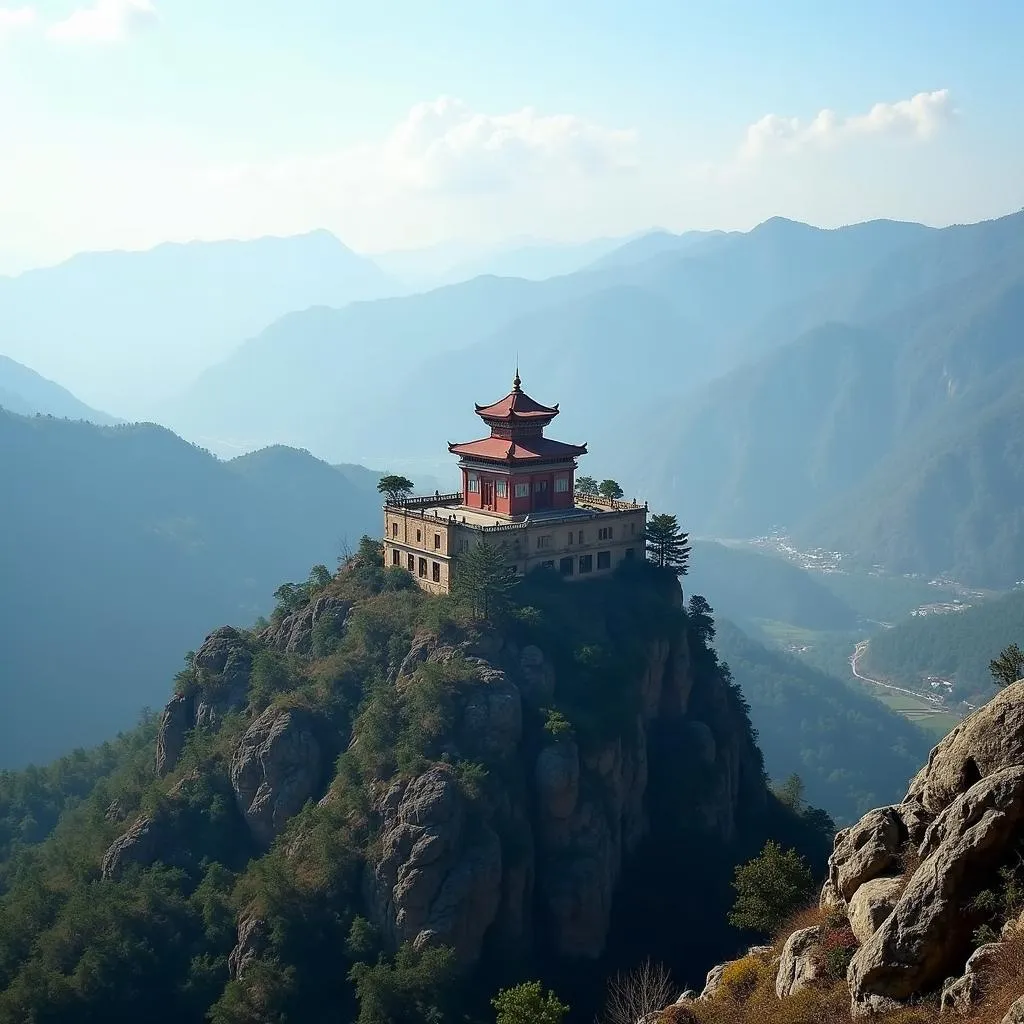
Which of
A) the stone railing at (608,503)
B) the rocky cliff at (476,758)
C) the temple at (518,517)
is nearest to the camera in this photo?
the rocky cliff at (476,758)

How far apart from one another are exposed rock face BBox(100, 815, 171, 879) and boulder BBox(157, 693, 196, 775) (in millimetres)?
7942

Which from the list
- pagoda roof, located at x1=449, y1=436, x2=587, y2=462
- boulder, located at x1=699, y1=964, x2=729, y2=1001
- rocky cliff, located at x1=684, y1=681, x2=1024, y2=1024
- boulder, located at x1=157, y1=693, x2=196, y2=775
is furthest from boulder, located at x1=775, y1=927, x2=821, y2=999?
boulder, located at x1=157, y1=693, x2=196, y2=775

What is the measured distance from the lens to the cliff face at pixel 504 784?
153 feet

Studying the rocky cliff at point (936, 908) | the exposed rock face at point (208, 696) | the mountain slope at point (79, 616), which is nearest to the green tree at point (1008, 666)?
the rocky cliff at point (936, 908)

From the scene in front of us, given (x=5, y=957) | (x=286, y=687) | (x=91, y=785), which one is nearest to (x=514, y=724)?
(x=286, y=687)

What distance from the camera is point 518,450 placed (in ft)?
201

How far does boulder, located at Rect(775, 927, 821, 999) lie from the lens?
81.6 feet

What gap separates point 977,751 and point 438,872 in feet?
88.2

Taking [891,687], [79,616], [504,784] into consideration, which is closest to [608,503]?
[504,784]

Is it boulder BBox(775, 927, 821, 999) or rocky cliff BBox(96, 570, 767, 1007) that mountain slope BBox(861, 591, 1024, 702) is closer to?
rocky cliff BBox(96, 570, 767, 1007)

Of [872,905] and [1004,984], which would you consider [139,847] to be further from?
[1004,984]

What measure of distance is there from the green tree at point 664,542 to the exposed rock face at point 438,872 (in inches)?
820

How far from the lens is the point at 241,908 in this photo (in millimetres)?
48656

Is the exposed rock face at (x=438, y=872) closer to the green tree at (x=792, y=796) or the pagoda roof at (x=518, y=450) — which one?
the pagoda roof at (x=518, y=450)
